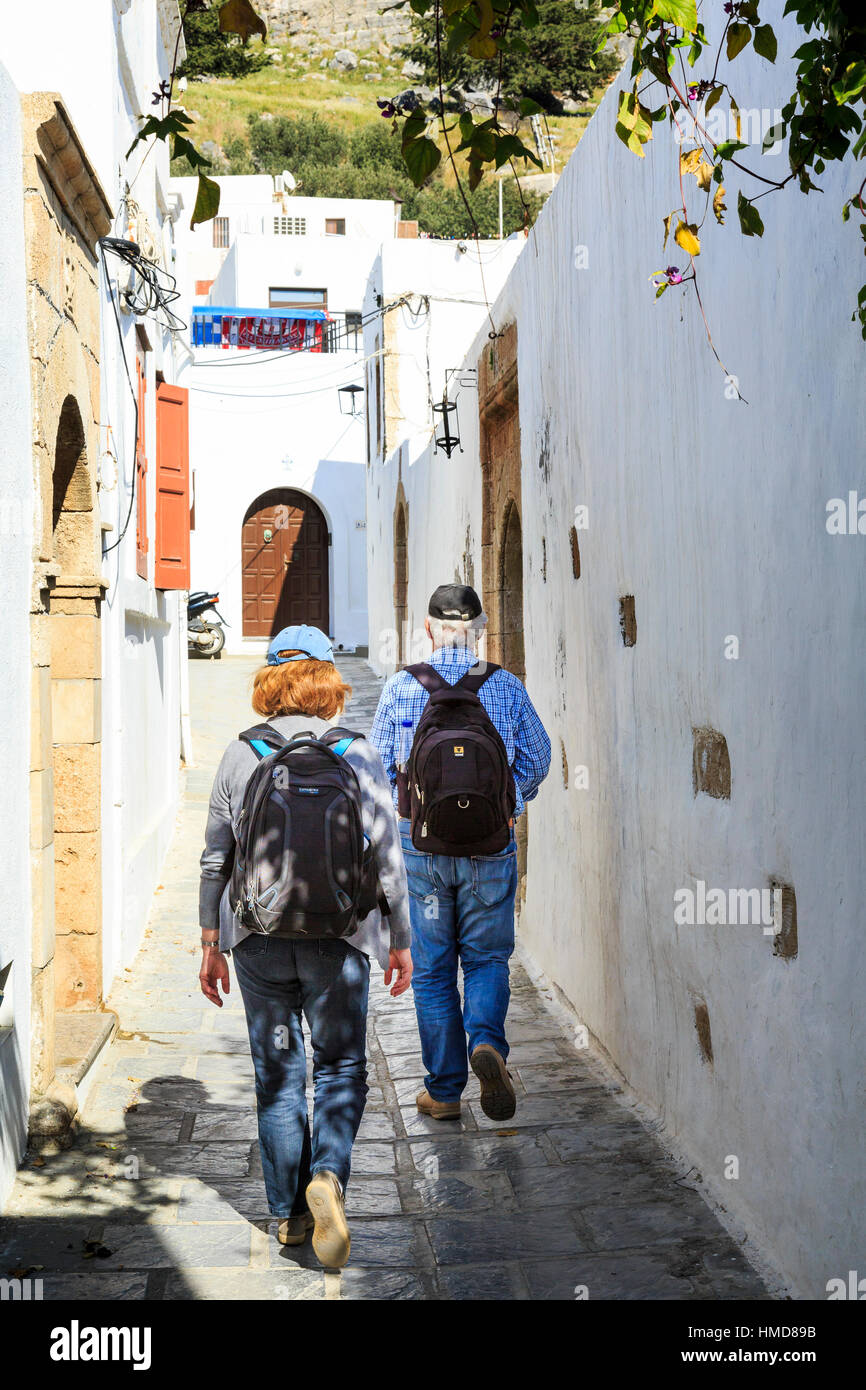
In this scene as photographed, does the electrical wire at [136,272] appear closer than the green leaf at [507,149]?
No

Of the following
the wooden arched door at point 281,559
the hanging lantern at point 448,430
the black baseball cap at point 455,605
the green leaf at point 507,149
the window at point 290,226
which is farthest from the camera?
A: the window at point 290,226

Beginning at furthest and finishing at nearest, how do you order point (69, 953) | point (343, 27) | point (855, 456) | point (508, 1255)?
point (343, 27) → point (69, 953) → point (508, 1255) → point (855, 456)

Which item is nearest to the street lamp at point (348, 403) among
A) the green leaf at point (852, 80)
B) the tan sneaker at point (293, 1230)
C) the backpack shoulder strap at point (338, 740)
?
the backpack shoulder strap at point (338, 740)

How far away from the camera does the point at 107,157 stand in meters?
6.78

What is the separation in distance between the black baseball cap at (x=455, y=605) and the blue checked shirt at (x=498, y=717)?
15 centimetres

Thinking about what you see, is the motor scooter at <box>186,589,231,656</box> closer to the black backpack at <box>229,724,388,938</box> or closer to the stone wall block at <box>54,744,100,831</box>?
the stone wall block at <box>54,744,100,831</box>

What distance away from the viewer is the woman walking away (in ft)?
11.4

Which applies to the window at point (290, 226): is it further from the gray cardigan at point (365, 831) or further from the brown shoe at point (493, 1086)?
the gray cardigan at point (365, 831)

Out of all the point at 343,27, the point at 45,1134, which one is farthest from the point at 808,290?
the point at 343,27

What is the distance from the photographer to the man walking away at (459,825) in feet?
15.0

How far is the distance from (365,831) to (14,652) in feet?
4.70

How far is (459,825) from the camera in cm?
457

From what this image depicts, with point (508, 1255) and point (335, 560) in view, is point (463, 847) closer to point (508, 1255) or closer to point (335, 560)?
point (508, 1255)

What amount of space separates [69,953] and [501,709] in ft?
7.99
